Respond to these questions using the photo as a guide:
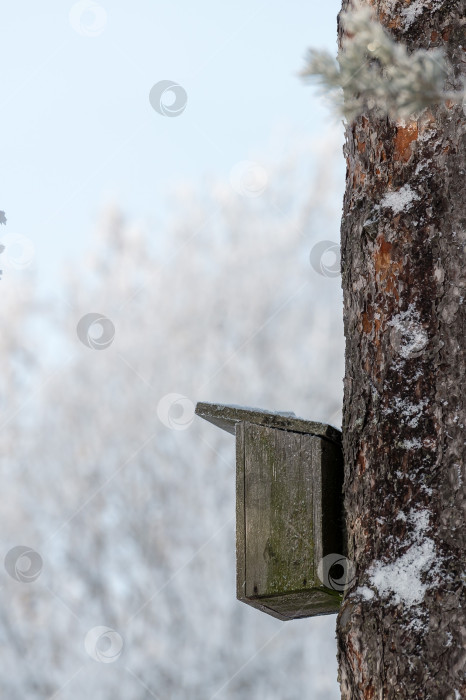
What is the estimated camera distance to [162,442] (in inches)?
345

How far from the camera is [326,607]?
2164mm

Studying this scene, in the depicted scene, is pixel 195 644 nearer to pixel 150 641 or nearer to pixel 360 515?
pixel 150 641

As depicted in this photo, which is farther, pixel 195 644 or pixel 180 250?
pixel 180 250

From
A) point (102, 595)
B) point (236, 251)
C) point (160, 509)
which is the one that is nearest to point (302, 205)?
point (236, 251)

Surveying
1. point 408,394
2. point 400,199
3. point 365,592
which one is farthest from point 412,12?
point 365,592

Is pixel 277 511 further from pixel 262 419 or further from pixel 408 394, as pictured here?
pixel 408 394

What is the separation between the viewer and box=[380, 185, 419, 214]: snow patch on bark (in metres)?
1.66

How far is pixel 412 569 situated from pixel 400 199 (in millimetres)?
743

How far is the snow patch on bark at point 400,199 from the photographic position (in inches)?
65.2

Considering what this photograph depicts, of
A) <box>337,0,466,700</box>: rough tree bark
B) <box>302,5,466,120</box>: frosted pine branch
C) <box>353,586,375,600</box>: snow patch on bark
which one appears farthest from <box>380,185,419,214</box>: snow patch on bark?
<box>353,586,375,600</box>: snow patch on bark

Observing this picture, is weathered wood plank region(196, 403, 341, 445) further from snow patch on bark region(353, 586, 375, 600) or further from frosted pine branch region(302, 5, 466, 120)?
frosted pine branch region(302, 5, 466, 120)

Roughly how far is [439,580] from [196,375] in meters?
7.74

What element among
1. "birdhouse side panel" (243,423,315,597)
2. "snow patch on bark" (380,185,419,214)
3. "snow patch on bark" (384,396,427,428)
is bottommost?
"birdhouse side panel" (243,423,315,597)

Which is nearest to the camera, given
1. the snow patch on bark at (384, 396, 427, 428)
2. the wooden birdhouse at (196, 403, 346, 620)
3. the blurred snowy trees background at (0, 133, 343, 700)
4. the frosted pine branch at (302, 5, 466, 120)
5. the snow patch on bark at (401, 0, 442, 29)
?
the frosted pine branch at (302, 5, 466, 120)
